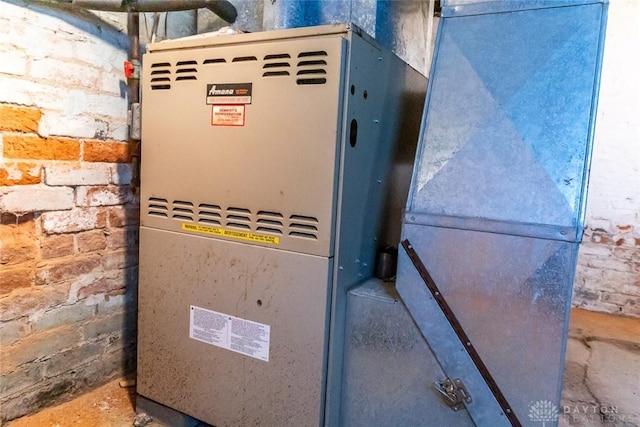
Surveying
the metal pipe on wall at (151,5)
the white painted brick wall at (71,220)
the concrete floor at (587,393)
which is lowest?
the concrete floor at (587,393)

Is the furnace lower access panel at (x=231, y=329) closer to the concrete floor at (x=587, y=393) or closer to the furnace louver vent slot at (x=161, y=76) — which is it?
the concrete floor at (x=587, y=393)

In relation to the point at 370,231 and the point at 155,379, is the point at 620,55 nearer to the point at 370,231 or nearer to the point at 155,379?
the point at 370,231

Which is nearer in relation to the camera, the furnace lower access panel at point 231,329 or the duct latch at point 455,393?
the duct latch at point 455,393

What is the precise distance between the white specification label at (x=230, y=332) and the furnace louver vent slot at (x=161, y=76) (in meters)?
0.69

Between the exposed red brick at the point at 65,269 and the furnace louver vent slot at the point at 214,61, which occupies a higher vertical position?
the furnace louver vent slot at the point at 214,61

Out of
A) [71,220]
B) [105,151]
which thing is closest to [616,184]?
[105,151]

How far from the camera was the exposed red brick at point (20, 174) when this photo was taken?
1306mm

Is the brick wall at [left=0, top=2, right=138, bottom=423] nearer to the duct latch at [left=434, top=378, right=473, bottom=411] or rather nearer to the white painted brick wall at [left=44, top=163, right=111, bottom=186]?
the white painted brick wall at [left=44, top=163, right=111, bottom=186]

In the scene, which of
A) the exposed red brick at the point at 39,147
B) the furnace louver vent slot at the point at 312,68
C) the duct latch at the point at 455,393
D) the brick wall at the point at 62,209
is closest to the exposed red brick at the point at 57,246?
the brick wall at the point at 62,209

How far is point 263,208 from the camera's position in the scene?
1.19 meters

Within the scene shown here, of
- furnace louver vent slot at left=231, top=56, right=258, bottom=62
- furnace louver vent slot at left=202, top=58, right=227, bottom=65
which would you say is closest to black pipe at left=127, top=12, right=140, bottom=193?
furnace louver vent slot at left=202, top=58, right=227, bottom=65

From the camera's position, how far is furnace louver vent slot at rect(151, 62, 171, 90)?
1330 millimetres

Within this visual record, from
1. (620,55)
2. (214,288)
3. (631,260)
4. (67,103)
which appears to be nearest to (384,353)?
(214,288)

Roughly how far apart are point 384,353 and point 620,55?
2.95m
